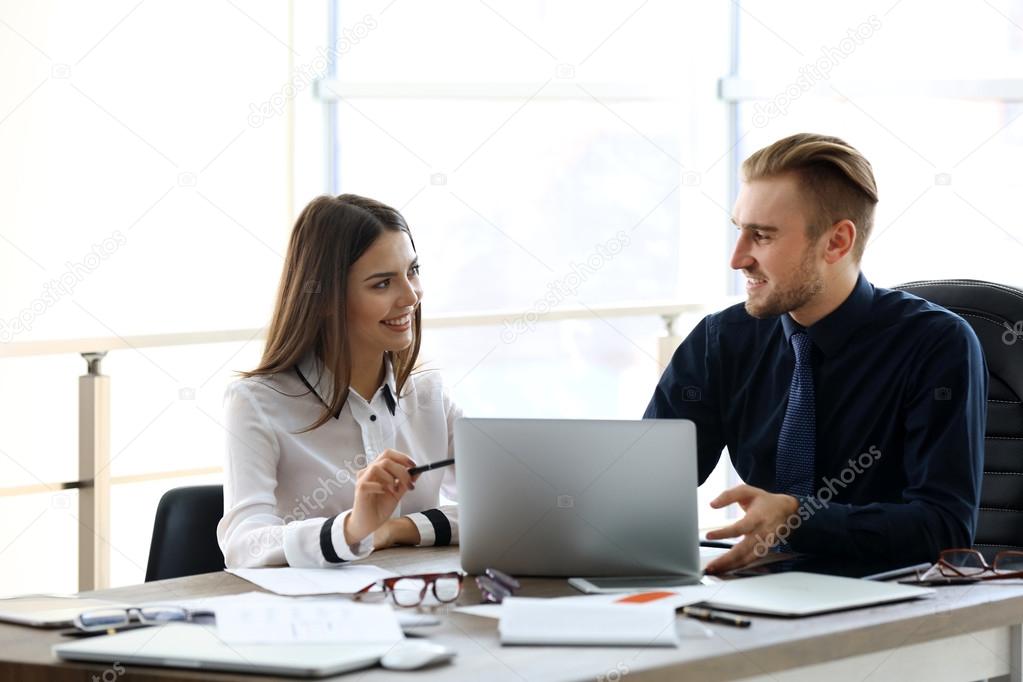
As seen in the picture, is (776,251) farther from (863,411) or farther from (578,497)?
(578,497)

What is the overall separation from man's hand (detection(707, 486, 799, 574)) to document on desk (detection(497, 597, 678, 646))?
279mm

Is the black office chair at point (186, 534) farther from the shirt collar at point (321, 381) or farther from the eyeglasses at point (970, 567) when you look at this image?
the eyeglasses at point (970, 567)

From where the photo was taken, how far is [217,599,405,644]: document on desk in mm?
1357

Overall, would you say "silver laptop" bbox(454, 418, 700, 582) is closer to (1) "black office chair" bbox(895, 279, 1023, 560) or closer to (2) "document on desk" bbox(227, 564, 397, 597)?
(2) "document on desk" bbox(227, 564, 397, 597)

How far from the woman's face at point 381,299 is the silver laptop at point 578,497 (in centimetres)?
47

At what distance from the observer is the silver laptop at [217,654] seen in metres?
1.26

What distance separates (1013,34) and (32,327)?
294 centimetres

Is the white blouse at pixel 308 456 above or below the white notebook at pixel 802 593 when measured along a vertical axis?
above

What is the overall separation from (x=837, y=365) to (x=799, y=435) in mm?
119

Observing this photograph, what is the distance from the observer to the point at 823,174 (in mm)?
2025

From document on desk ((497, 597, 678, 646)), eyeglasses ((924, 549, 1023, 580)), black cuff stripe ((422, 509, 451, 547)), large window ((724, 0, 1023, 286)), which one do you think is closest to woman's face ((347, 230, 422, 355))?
black cuff stripe ((422, 509, 451, 547))

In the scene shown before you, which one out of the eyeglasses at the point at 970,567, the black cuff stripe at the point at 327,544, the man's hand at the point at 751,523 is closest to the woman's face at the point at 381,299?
the black cuff stripe at the point at 327,544

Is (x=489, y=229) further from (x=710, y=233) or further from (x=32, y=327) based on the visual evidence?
(x=32, y=327)

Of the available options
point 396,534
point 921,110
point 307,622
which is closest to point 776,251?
point 396,534
